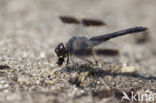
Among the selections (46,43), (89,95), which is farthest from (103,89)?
(46,43)

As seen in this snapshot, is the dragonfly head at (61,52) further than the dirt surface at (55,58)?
Yes

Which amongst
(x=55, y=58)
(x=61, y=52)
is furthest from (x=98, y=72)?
(x=55, y=58)

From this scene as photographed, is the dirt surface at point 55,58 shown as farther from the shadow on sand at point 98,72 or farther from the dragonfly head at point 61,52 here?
the dragonfly head at point 61,52

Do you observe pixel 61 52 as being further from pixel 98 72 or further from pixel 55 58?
pixel 98 72

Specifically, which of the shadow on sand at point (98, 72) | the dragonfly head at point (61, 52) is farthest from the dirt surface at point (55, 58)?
the dragonfly head at point (61, 52)

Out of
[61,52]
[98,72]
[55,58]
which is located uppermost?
[61,52]

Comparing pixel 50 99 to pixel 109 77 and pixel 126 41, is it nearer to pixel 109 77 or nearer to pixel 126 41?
pixel 109 77

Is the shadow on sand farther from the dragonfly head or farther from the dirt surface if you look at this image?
the dragonfly head

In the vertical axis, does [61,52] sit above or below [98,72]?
above
